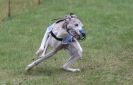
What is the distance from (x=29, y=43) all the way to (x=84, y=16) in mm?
4500

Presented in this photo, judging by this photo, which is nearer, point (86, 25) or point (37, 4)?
point (86, 25)

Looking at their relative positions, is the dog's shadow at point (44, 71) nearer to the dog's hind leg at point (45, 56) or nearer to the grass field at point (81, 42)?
the grass field at point (81, 42)

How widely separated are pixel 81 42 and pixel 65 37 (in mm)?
3461

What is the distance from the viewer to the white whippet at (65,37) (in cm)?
977

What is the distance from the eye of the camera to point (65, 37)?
987 centimetres

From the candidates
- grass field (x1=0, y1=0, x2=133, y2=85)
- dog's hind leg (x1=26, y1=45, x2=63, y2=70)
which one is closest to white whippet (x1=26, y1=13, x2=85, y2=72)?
dog's hind leg (x1=26, y1=45, x2=63, y2=70)

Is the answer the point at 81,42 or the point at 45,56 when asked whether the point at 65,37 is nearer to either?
the point at 45,56

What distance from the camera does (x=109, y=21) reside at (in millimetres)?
16625

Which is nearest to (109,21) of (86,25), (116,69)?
(86,25)

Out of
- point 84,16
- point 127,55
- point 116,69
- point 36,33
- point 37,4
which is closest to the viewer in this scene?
point 116,69

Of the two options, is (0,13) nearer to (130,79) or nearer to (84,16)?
(84,16)

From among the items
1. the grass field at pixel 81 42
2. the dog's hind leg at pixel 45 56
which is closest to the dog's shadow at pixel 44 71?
the grass field at pixel 81 42

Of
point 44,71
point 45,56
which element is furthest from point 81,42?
point 45,56

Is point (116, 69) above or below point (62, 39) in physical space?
below
